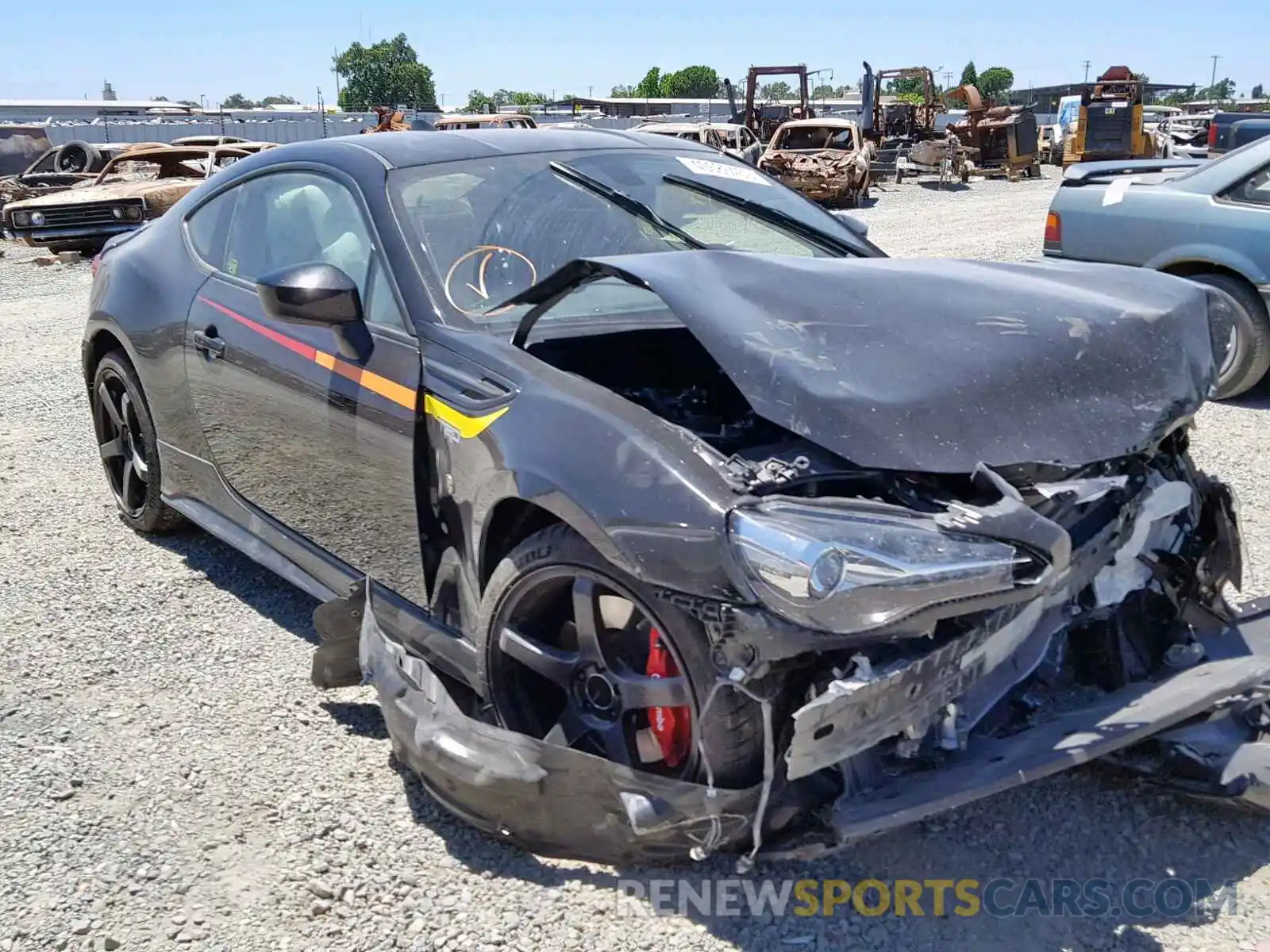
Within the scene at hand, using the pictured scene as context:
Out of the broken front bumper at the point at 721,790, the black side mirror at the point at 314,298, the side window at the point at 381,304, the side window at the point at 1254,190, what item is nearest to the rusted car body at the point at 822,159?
the side window at the point at 1254,190

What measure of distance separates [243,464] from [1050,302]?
8.37ft

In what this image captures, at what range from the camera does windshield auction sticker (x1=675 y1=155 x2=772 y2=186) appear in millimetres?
4039

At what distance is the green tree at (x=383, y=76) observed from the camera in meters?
108

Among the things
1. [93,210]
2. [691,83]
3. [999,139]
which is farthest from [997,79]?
[93,210]

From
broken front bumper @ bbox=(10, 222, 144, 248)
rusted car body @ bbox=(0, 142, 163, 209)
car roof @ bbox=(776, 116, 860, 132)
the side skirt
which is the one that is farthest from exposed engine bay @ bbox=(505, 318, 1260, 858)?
car roof @ bbox=(776, 116, 860, 132)

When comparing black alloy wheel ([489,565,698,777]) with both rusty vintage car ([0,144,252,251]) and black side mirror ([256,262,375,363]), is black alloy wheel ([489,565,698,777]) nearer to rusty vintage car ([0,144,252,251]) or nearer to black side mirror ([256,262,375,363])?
black side mirror ([256,262,375,363])

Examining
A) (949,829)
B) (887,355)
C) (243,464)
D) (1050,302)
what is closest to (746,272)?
(887,355)

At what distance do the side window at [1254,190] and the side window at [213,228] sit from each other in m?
5.38

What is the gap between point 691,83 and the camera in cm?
10631

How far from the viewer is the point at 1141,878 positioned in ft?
8.32

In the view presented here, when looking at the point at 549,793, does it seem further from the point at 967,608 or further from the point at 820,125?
the point at 820,125

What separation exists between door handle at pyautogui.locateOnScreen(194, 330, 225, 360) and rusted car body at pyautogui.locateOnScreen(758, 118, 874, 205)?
15.9m

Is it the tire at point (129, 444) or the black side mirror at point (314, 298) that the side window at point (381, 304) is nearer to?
the black side mirror at point (314, 298)

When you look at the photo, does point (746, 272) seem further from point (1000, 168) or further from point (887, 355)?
point (1000, 168)
